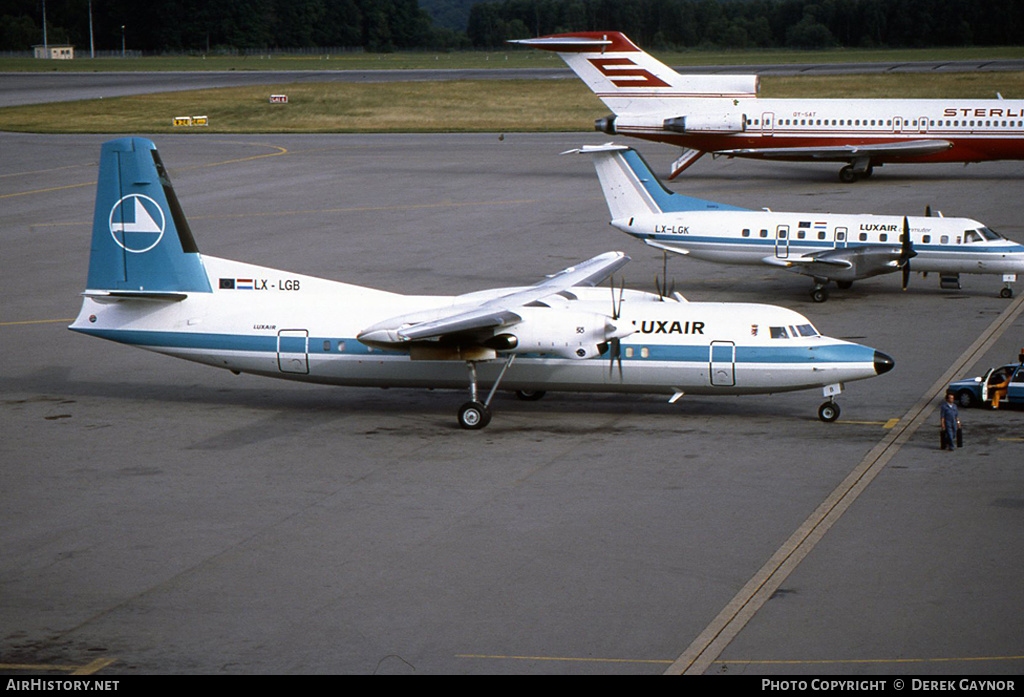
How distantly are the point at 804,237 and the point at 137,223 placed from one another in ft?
71.8

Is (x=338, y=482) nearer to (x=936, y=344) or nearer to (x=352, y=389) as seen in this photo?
(x=352, y=389)

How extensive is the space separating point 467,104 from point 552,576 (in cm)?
9429

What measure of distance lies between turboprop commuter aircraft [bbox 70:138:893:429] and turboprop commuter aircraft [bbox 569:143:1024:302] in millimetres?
11225

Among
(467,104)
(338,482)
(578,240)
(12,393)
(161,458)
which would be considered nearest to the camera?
(338,482)

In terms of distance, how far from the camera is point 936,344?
34.8 meters

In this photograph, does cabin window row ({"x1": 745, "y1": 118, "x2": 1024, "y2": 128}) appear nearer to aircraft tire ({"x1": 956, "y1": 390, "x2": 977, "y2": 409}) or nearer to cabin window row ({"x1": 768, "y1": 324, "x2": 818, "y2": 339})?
aircraft tire ({"x1": 956, "y1": 390, "x2": 977, "y2": 409})

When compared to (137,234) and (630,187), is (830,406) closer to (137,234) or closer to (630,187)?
(630,187)

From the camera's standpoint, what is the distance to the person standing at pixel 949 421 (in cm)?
2503

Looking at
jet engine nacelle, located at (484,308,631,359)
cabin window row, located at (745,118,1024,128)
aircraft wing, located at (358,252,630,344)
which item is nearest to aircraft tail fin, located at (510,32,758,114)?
cabin window row, located at (745,118,1024,128)

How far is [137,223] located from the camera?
29172 millimetres

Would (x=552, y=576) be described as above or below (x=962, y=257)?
below

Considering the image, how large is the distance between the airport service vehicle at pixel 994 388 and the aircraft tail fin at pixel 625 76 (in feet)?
131

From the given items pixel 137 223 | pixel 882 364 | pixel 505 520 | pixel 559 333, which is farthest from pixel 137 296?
pixel 882 364
